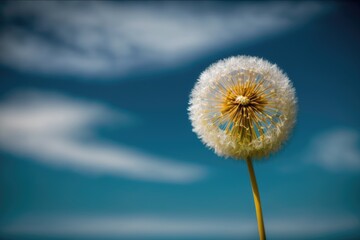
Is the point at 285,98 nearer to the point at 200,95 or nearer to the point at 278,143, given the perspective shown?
the point at 278,143

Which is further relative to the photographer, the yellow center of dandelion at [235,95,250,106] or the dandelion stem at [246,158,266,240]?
the yellow center of dandelion at [235,95,250,106]

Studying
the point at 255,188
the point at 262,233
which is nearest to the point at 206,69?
the point at 255,188

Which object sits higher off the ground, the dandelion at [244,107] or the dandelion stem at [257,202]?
the dandelion at [244,107]

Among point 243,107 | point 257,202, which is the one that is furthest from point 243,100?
point 257,202

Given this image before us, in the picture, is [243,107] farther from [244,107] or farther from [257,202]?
[257,202]

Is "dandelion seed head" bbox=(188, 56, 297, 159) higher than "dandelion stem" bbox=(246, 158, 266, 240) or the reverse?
higher

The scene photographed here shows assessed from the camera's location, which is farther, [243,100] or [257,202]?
[243,100]
